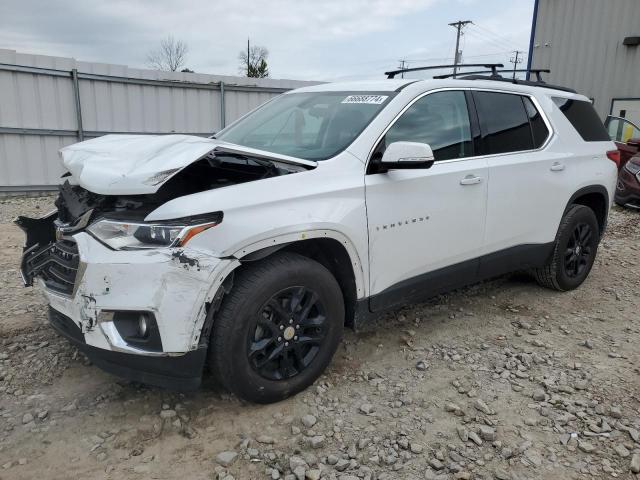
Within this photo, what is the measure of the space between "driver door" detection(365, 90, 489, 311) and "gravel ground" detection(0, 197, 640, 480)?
508 millimetres

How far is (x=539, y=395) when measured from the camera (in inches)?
117

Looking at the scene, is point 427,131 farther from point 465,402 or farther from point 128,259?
point 128,259

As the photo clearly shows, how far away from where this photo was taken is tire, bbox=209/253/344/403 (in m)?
2.48

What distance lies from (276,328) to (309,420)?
522 mm

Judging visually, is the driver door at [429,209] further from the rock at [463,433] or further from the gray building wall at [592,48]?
the gray building wall at [592,48]

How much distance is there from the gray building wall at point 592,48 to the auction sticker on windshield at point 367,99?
1285 centimetres

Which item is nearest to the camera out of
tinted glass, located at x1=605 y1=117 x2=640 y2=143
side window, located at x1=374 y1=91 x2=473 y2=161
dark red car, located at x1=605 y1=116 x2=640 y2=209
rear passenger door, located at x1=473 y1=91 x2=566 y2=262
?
side window, located at x1=374 y1=91 x2=473 y2=161

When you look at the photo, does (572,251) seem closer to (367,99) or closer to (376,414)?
(367,99)

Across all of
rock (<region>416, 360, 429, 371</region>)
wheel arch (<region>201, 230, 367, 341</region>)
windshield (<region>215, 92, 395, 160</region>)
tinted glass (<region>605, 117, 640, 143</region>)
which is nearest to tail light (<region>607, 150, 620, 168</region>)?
windshield (<region>215, 92, 395, 160</region>)

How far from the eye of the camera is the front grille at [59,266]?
8.16 ft

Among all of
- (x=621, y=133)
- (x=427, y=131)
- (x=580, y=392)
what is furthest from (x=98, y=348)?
(x=621, y=133)

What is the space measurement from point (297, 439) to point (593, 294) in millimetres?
3467

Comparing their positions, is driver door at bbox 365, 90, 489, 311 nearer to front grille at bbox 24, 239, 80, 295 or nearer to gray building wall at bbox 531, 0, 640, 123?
front grille at bbox 24, 239, 80, 295

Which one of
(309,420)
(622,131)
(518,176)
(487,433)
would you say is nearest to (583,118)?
(518,176)
